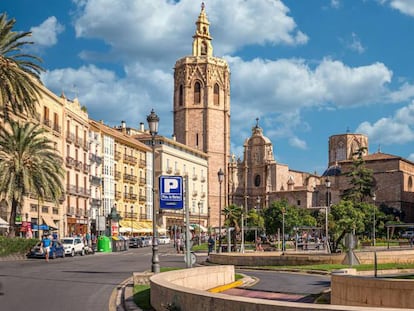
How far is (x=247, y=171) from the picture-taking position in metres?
128

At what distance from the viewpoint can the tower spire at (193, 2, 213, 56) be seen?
137m

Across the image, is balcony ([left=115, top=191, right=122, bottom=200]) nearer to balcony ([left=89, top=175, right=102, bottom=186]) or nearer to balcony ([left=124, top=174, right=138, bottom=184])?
balcony ([left=124, top=174, right=138, bottom=184])

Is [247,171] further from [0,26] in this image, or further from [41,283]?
[41,283]

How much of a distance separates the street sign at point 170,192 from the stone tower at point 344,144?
127 m

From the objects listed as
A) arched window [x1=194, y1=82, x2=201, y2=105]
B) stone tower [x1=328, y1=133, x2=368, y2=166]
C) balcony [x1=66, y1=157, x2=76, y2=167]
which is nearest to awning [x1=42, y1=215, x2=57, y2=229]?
balcony [x1=66, y1=157, x2=76, y2=167]

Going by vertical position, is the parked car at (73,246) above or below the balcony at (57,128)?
below

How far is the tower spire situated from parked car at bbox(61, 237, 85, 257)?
89.9 m

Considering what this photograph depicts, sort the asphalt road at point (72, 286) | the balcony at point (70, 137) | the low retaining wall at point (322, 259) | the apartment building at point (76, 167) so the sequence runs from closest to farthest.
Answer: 1. the asphalt road at point (72, 286)
2. the low retaining wall at point (322, 259)
3. the balcony at point (70, 137)
4. the apartment building at point (76, 167)

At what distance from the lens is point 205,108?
130750mm

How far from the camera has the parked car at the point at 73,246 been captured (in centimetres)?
4760

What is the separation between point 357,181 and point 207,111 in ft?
146

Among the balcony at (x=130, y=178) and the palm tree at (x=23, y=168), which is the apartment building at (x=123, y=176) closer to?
the balcony at (x=130, y=178)

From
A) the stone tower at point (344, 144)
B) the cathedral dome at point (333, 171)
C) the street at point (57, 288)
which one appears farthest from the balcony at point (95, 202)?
the stone tower at point (344, 144)

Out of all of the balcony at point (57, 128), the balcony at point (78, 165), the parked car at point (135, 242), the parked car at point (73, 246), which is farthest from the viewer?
the balcony at point (78, 165)
